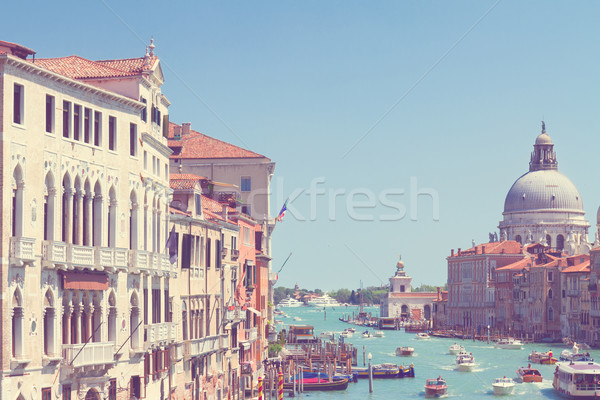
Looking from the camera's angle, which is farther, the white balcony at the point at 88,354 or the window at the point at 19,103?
the white balcony at the point at 88,354

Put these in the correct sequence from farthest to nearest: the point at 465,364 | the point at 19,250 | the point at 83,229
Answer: the point at 465,364
the point at 83,229
the point at 19,250

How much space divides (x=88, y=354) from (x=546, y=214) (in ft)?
418

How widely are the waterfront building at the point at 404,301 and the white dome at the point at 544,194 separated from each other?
30.8 meters

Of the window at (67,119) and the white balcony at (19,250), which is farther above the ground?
the window at (67,119)

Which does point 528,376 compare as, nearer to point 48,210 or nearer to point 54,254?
point 54,254

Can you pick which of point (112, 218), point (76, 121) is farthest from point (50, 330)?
point (76, 121)

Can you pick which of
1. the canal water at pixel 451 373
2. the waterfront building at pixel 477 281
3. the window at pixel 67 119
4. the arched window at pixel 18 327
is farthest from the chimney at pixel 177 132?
the waterfront building at pixel 477 281

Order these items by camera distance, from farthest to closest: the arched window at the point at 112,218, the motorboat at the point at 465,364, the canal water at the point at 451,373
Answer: the motorboat at the point at 465,364 → the canal water at the point at 451,373 → the arched window at the point at 112,218

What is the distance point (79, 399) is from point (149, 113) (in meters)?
7.55

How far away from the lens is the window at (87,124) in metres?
24.5

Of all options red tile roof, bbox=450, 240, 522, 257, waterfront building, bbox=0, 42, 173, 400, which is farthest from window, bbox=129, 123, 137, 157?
red tile roof, bbox=450, 240, 522, 257

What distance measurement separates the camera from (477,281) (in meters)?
136

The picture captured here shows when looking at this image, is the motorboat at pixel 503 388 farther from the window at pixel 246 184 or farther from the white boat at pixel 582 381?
the window at pixel 246 184

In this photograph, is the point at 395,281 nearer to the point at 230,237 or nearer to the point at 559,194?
the point at 559,194
